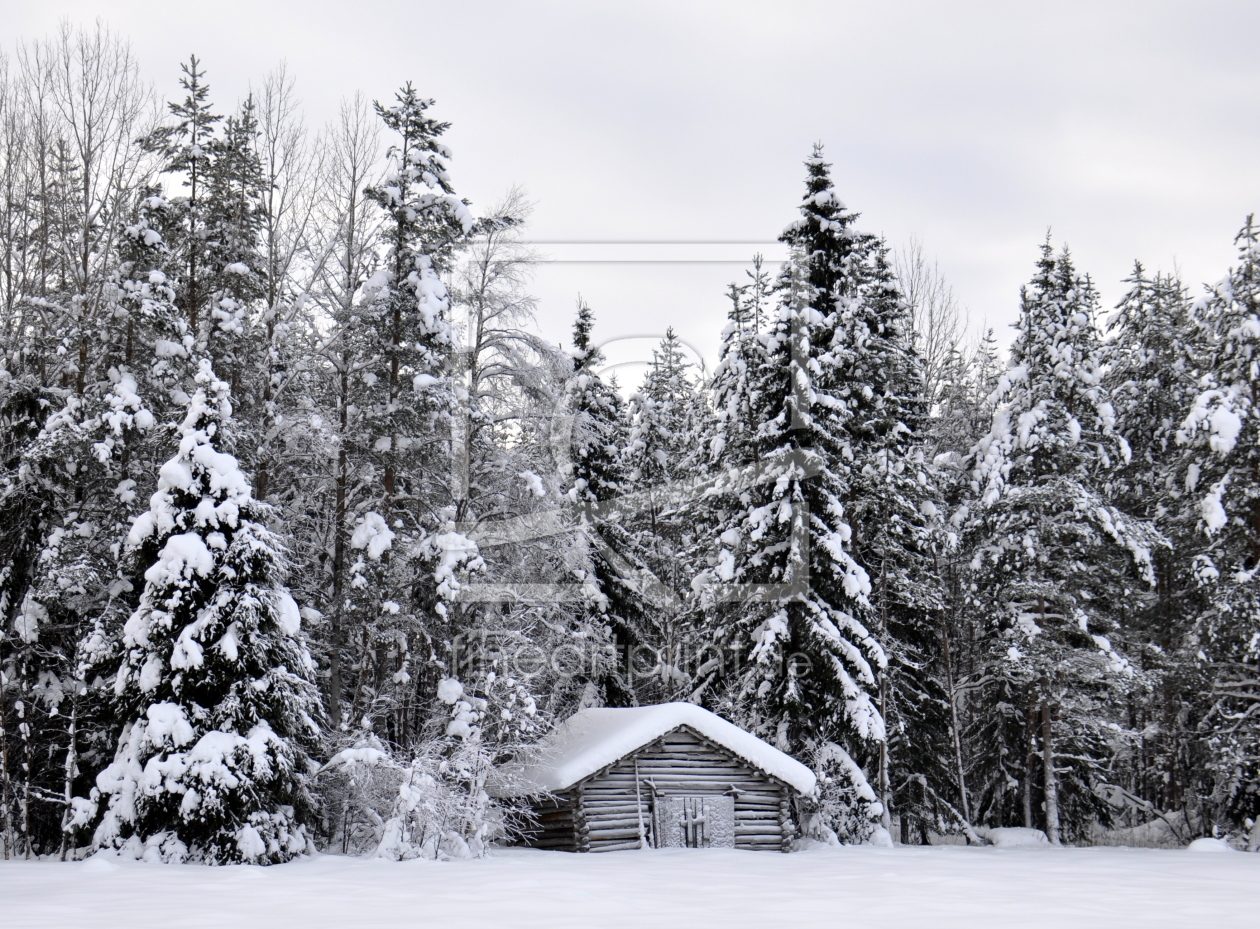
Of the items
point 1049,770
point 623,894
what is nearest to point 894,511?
point 1049,770

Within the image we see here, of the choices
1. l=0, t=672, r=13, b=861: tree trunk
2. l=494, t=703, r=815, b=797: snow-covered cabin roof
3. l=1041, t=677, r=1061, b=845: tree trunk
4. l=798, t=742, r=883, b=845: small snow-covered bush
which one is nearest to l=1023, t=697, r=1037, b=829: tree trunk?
l=1041, t=677, r=1061, b=845: tree trunk

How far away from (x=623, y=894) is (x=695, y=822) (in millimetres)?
11335

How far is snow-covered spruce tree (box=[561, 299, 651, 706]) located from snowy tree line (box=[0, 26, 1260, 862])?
211mm

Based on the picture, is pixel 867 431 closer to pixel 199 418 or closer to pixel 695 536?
pixel 695 536

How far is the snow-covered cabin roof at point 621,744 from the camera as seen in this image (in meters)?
26.0

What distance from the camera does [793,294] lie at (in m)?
29.7

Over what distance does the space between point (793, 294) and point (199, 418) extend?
15.9 metres

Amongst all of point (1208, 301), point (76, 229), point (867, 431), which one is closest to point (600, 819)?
point (867, 431)

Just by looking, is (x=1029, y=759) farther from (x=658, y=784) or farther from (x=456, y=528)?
(x=456, y=528)

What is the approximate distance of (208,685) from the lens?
67.7 feet

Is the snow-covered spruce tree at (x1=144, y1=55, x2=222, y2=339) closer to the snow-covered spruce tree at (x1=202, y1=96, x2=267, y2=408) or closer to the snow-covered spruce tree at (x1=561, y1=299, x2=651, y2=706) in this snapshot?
the snow-covered spruce tree at (x1=202, y1=96, x2=267, y2=408)

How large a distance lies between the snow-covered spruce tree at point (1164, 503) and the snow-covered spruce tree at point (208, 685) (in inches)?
929

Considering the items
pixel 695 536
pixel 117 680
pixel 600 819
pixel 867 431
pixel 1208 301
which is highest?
pixel 1208 301

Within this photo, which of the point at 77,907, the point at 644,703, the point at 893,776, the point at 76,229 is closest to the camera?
the point at 77,907
